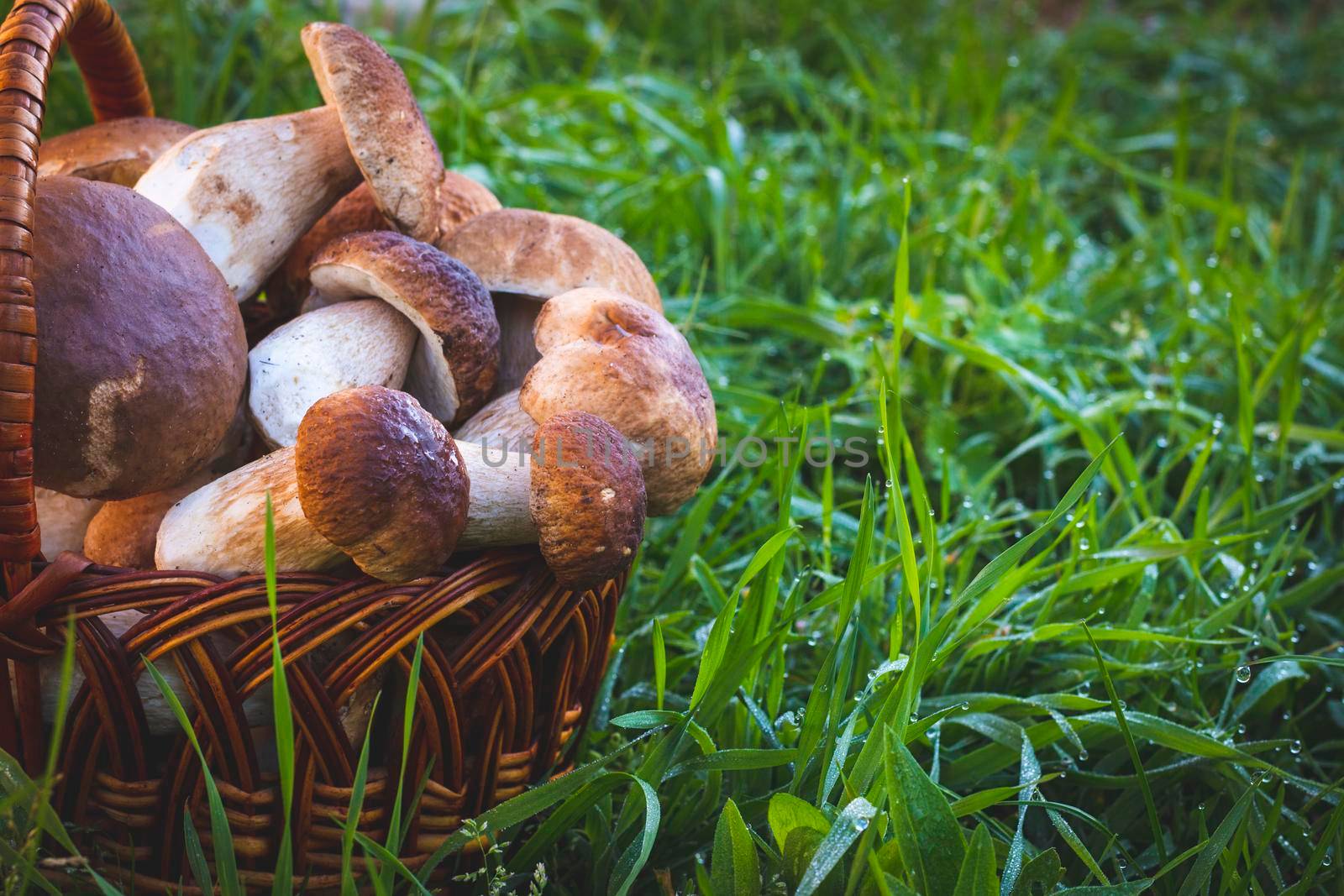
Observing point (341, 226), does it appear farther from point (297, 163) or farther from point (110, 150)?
point (110, 150)

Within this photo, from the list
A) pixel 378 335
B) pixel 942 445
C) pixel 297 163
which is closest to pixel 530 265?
pixel 378 335

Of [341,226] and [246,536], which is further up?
[341,226]

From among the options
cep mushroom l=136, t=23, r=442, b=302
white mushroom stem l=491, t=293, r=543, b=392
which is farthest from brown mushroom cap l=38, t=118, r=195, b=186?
white mushroom stem l=491, t=293, r=543, b=392

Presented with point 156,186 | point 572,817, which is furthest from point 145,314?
point 572,817

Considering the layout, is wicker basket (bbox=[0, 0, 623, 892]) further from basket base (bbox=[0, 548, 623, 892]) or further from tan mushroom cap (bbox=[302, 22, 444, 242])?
tan mushroom cap (bbox=[302, 22, 444, 242])

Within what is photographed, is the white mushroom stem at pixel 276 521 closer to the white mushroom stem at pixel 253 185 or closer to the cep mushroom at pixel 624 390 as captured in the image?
the cep mushroom at pixel 624 390

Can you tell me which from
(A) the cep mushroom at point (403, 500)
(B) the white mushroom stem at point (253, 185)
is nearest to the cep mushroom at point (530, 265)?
(B) the white mushroom stem at point (253, 185)

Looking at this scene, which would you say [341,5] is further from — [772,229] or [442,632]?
A: [442,632]
